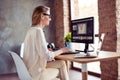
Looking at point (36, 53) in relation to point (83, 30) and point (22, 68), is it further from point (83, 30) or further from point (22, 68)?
point (83, 30)

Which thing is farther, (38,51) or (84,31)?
(84,31)

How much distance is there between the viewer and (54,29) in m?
5.81

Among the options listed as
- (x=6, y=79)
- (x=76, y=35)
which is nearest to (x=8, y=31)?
(x=6, y=79)

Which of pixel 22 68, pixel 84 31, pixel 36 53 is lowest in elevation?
pixel 22 68

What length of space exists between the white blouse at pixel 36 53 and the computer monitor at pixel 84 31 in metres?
0.47

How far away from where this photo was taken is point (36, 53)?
229cm

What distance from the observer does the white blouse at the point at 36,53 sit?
2.24 meters

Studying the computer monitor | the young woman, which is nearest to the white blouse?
the young woman

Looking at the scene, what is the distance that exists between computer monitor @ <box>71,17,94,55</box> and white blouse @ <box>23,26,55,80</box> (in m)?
0.47

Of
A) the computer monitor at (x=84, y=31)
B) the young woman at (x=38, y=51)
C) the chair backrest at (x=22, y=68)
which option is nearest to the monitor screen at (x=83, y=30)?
the computer monitor at (x=84, y=31)

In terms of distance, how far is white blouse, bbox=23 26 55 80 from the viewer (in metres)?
2.24

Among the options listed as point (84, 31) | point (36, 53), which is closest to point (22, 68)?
point (36, 53)

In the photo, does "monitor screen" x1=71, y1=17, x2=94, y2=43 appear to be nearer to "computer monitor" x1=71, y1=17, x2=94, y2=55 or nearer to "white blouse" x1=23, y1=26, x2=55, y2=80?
"computer monitor" x1=71, y1=17, x2=94, y2=55

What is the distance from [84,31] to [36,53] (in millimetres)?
652
